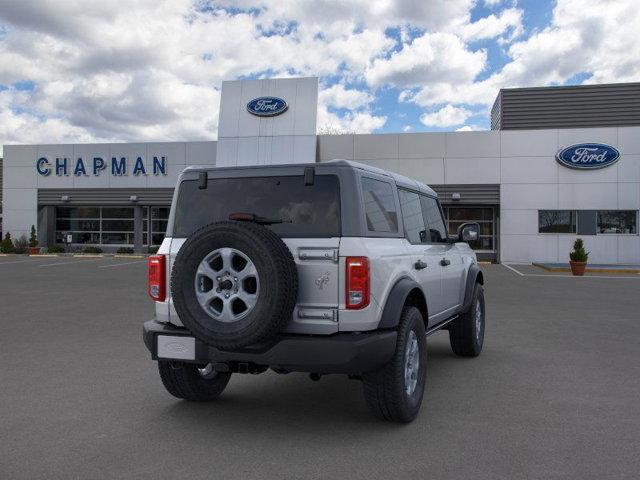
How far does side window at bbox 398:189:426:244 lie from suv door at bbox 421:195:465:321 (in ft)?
0.74

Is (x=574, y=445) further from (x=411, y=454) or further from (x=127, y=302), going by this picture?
(x=127, y=302)

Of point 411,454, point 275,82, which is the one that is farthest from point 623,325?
point 275,82

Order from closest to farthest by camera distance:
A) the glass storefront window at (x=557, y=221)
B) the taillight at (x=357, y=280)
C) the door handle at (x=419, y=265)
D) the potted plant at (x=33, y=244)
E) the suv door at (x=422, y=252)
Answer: the taillight at (x=357, y=280)
the door handle at (x=419, y=265)
the suv door at (x=422, y=252)
the glass storefront window at (x=557, y=221)
the potted plant at (x=33, y=244)

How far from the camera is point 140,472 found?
3629 millimetres

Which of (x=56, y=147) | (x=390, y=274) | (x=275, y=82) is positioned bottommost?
(x=390, y=274)

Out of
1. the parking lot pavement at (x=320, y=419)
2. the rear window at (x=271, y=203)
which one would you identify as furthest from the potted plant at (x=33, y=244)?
the rear window at (x=271, y=203)

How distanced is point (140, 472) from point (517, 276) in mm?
17966

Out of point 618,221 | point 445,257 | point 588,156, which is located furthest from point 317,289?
point 618,221

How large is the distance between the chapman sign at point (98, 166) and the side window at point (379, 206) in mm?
28447

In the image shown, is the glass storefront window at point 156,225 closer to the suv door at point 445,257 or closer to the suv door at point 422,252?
the suv door at point 445,257

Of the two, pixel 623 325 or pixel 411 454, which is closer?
pixel 411 454

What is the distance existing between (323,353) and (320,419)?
0.97 meters

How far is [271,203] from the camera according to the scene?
449 cm

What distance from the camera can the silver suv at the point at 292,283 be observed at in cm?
399
